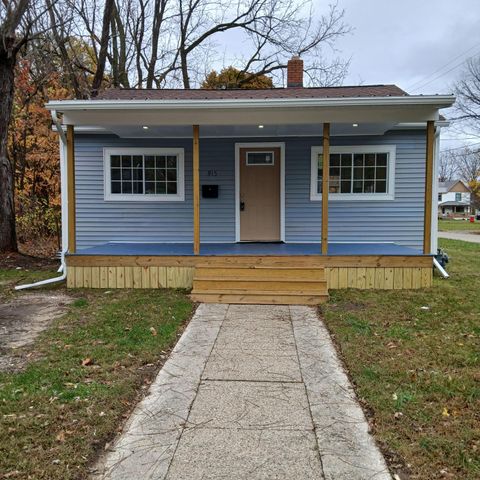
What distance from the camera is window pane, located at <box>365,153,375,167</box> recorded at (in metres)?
8.31

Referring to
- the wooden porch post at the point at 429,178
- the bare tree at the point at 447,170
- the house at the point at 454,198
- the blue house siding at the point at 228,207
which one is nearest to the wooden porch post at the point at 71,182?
→ the blue house siding at the point at 228,207

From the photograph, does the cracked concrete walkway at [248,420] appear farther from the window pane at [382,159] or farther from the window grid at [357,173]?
the window pane at [382,159]

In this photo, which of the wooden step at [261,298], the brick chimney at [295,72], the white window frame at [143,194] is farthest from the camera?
the brick chimney at [295,72]

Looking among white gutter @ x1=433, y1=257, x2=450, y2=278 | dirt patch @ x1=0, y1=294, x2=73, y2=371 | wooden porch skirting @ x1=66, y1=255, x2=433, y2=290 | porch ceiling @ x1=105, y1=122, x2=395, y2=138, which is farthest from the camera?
white gutter @ x1=433, y1=257, x2=450, y2=278

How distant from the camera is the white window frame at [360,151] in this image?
8219 millimetres

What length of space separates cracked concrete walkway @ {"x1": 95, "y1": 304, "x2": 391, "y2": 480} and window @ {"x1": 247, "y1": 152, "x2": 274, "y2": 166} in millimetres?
4758

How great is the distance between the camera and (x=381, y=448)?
8.16ft

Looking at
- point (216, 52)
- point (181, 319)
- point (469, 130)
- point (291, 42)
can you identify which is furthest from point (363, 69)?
point (181, 319)

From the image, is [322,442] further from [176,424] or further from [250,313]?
[250,313]

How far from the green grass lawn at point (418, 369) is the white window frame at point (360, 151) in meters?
2.29

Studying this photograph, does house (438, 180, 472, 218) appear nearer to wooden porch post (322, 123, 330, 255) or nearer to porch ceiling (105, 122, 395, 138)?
porch ceiling (105, 122, 395, 138)

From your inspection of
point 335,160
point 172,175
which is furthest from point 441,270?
point 172,175

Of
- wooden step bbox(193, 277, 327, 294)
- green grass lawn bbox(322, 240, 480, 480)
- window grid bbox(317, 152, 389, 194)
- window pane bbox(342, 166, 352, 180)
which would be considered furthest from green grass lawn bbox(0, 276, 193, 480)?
window pane bbox(342, 166, 352, 180)

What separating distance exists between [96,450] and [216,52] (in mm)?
18811
